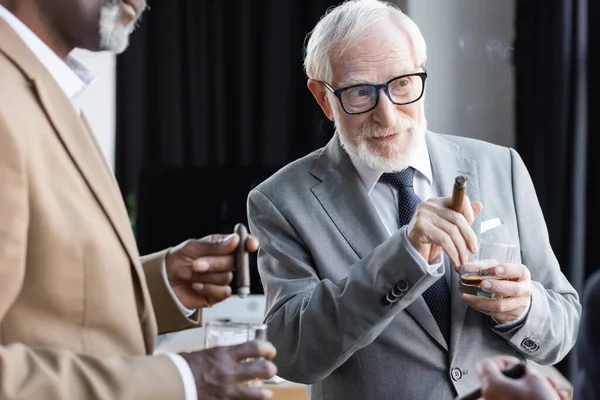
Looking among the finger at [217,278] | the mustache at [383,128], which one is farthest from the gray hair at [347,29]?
the finger at [217,278]

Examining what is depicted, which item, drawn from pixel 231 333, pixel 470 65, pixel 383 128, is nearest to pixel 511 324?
pixel 383 128

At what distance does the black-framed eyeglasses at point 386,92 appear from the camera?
165 cm

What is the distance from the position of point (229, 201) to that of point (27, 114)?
2.03 meters

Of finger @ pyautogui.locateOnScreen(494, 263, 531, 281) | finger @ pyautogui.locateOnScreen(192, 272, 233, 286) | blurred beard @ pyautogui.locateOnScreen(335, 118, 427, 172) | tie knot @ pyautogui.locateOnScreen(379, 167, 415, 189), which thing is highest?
blurred beard @ pyautogui.locateOnScreen(335, 118, 427, 172)

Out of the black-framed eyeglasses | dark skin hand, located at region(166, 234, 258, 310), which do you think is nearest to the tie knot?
the black-framed eyeglasses

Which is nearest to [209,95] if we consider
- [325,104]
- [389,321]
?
[325,104]

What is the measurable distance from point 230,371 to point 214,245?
0.26 metres

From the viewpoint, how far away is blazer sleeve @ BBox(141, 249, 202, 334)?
1362 millimetres

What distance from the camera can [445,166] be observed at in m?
1.73

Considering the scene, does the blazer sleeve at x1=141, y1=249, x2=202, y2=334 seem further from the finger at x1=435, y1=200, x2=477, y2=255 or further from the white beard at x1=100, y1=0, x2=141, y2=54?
the finger at x1=435, y1=200, x2=477, y2=255

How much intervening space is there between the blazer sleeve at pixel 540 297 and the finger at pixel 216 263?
59 centimetres

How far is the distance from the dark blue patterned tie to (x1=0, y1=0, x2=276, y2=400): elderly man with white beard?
58cm

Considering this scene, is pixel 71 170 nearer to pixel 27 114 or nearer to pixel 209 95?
pixel 27 114

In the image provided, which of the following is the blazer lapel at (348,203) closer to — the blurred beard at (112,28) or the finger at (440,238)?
the finger at (440,238)
